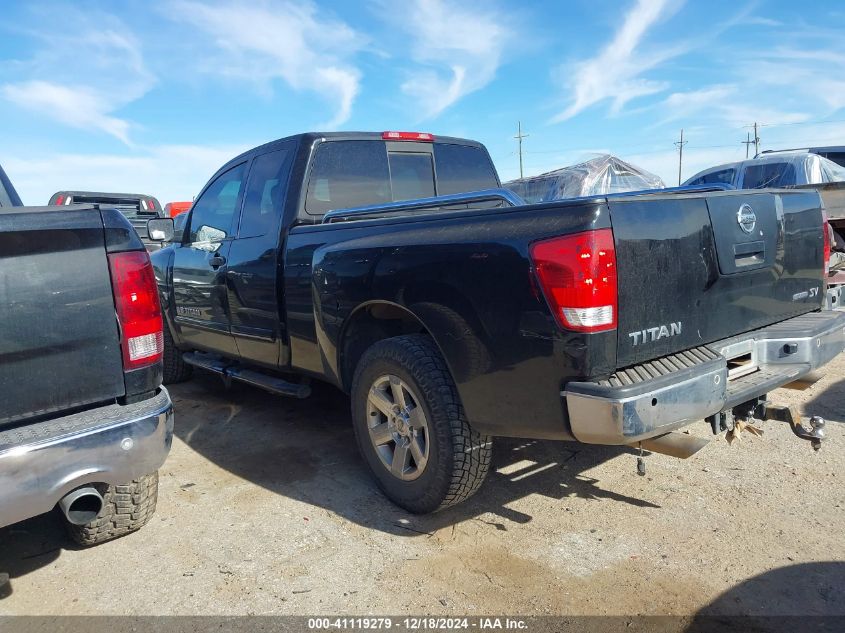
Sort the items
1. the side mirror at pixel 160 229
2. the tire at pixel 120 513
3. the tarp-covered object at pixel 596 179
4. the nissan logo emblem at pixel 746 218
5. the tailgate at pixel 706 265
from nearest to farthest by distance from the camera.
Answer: the tailgate at pixel 706 265 < the nissan logo emblem at pixel 746 218 < the tire at pixel 120 513 < the side mirror at pixel 160 229 < the tarp-covered object at pixel 596 179

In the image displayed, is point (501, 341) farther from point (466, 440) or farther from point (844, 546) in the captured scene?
point (844, 546)

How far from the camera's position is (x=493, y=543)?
9.58 ft

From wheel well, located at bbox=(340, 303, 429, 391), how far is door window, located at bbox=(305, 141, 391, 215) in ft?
3.36

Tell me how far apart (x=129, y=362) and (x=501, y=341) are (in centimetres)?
150

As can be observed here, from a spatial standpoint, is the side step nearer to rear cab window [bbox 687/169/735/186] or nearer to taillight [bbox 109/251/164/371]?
taillight [bbox 109/251/164/371]

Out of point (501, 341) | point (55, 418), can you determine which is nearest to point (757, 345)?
point (501, 341)

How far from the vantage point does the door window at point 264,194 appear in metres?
4.20

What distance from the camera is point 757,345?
9.54 feet

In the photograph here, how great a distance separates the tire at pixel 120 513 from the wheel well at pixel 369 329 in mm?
1140

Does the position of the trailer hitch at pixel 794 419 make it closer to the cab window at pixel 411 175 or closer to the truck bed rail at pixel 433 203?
the truck bed rail at pixel 433 203

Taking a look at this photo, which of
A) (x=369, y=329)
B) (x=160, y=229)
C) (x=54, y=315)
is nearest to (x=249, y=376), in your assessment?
(x=160, y=229)

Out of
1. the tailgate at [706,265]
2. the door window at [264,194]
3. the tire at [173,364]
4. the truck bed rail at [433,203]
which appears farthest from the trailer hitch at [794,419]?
the tire at [173,364]

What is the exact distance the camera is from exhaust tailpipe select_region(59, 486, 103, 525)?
7.62 ft

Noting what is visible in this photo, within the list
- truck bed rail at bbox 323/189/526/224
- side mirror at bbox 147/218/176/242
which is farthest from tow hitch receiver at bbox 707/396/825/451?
side mirror at bbox 147/218/176/242
